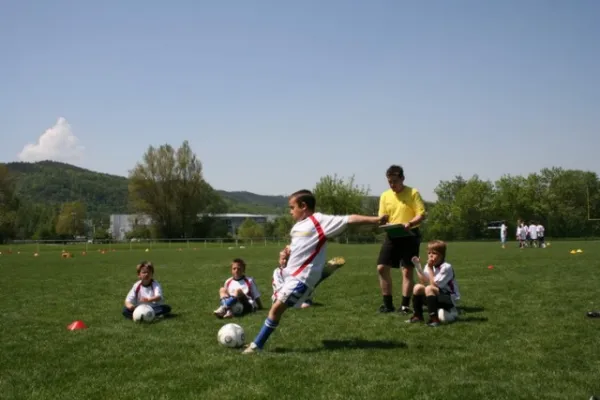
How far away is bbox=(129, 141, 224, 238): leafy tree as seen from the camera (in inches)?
3187

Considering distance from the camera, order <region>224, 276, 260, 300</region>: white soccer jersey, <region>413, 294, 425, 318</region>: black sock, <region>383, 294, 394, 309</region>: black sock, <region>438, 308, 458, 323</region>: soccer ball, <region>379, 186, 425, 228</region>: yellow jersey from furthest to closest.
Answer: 1. <region>224, 276, 260, 300</region>: white soccer jersey
2. <region>383, 294, 394, 309</region>: black sock
3. <region>379, 186, 425, 228</region>: yellow jersey
4. <region>413, 294, 425, 318</region>: black sock
5. <region>438, 308, 458, 323</region>: soccer ball

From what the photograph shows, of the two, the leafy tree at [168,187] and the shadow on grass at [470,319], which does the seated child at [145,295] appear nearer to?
the shadow on grass at [470,319]

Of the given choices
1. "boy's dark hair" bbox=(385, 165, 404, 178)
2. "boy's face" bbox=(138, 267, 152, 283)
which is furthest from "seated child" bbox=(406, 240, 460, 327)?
"boy's face" bbox=(138, 267, 152, 283)

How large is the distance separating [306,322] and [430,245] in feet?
7.91

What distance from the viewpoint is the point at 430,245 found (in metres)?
9.13

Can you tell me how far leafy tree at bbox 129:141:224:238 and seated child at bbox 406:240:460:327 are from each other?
74.7 m

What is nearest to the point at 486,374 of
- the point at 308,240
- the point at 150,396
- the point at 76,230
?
the point at 308,240

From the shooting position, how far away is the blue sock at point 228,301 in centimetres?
966

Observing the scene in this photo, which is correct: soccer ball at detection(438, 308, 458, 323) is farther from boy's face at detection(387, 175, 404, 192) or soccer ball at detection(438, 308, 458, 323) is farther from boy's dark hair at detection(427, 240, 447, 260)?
boy's face at detection(387, 175, 404, 192)

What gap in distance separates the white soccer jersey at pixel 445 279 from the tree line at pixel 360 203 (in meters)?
66.6

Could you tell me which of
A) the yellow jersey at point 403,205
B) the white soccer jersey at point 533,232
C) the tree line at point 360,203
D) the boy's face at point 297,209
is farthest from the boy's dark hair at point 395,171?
the tree line at point 360,203

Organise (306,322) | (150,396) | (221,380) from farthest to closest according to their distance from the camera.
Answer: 1. (306,322)
2. (221,380)
3. (150,396)

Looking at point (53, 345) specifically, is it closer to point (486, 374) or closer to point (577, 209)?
point (486, 374)

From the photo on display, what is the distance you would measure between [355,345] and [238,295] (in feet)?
11.3
